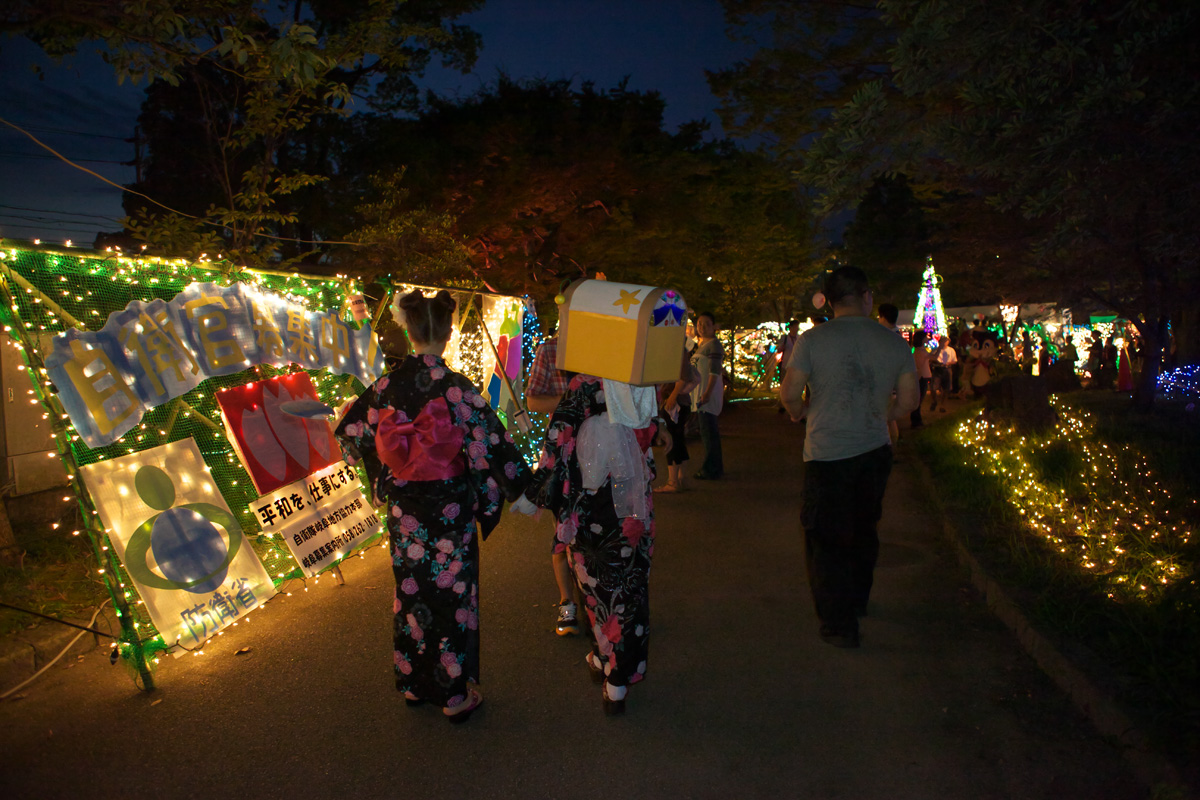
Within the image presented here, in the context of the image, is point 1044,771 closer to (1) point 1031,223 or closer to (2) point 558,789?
(2) point 558,789

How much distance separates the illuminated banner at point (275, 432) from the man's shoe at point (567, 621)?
2090 mm

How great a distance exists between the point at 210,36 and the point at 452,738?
5766 millimetres

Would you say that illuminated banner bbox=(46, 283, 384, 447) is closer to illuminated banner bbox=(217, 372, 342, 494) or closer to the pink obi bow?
illuminated banner bbox=(217, 372, 342, 494)

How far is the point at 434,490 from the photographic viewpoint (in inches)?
145

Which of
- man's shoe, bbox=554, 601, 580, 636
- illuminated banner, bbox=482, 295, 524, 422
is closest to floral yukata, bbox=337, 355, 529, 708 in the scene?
man's shoe, bbox=554, 601, 580, 636

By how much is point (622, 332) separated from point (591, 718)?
1.80 metres

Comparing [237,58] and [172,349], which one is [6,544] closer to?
[172,349]

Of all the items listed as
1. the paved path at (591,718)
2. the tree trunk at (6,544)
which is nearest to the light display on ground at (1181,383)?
the paved path at (591,718)

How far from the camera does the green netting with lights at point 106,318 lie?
391 cm

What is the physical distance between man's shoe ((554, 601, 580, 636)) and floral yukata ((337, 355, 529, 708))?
0.93 metres

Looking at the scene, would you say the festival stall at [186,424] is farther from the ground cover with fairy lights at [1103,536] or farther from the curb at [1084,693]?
the ground cover with fairy lights at [1103,536]

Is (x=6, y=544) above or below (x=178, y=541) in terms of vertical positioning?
below

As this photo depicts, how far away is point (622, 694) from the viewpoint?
12.1 ft

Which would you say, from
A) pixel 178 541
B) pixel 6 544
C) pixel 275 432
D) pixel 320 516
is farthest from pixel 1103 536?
pixel 6 544
